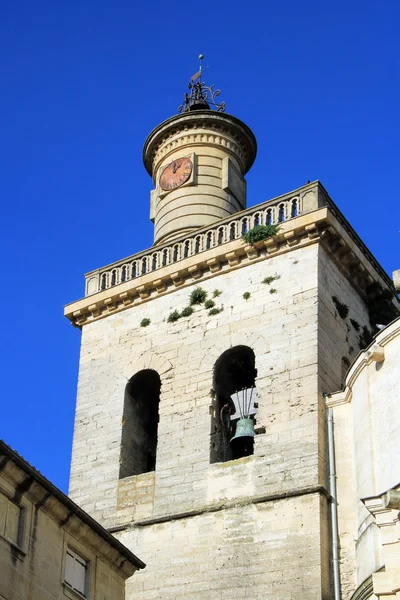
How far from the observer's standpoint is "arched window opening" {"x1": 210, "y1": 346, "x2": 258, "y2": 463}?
68.9 ft

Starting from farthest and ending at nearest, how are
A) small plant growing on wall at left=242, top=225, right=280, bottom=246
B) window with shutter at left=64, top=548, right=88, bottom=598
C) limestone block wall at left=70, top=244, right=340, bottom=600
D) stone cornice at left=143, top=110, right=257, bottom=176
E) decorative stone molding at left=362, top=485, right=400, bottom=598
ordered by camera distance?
1. stone cornice at left=143, top=110, right=257, bottom=176
2. small plant growing on wall at left=242, top=225, right=280, bottom=246
3. limestone block wall at left=70, top=244, right=340, bottom=600
4. decorative stone molding at left=362, top=485, right=400, bottom=598
5. window with shutter at left=64, top=548, right=88, bottom=598

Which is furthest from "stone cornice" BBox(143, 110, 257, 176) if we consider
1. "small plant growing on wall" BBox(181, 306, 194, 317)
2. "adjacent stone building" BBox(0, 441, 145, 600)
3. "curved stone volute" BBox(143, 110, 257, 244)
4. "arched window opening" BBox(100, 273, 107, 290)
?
"adjacent stone building" BBox(0, 441, 145, 600)

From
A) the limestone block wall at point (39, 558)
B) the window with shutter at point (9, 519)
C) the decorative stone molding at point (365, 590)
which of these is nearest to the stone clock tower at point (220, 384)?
the decorative stone molding at point (365, 590)

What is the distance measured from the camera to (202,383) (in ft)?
70.8

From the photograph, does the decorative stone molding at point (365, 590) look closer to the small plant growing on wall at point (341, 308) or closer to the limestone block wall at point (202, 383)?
the limestone block wall at point (202, 383)

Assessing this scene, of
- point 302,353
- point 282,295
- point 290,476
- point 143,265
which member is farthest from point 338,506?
point 143,265

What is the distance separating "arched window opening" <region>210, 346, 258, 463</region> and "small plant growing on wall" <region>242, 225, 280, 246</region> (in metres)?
2.09

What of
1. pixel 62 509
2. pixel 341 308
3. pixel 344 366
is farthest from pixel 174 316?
pixel 62 509

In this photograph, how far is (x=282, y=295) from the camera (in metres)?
21.6

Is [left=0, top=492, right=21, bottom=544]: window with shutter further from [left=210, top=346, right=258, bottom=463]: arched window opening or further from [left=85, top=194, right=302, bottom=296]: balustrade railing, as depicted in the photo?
[left=85, top=194, right=302, bottom=296]: balustrade railing

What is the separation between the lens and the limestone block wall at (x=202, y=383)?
19922 millimetres

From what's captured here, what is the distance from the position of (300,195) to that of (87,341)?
515 cm

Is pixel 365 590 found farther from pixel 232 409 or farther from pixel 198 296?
pixel 198 296

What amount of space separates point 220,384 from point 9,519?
786cm
